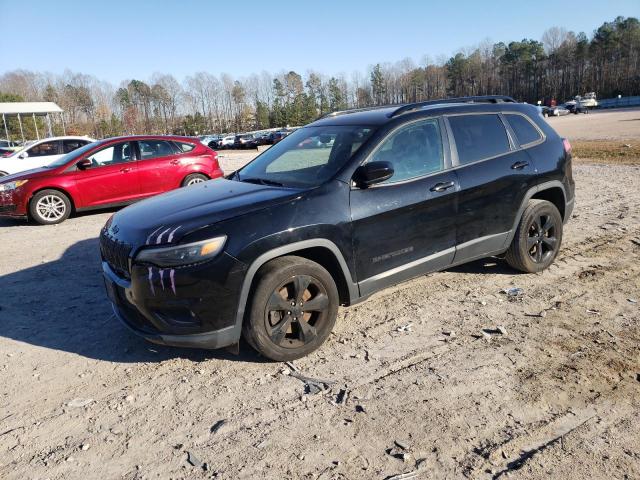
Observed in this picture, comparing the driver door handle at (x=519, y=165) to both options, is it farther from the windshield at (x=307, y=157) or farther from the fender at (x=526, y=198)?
the windshield at (x=307, y=157)

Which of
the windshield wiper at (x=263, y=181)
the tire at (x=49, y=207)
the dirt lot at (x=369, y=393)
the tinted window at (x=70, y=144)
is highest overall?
the tinted window at (x=70, y=144)

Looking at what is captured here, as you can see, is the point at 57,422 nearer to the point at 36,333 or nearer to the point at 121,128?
the point at 36,333

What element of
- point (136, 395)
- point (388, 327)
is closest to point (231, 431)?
point (136, 395)

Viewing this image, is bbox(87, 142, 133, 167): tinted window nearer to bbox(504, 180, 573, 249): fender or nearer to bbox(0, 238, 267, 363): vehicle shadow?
bbox(0, 238, 267, 363): vehicle shadow

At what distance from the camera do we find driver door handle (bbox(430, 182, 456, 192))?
4.33 meters

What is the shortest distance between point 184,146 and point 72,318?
21.4ft

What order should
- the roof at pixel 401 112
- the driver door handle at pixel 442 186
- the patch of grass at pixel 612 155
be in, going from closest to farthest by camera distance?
1. the driver door handle at pixel 442 186
2. the roof at pixel 401 112
3. the patch of grass at pixel 612 155

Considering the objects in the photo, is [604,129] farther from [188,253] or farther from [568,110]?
[568,110]

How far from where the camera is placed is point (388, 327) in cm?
424

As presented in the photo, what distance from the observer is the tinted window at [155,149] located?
10023 millimetres

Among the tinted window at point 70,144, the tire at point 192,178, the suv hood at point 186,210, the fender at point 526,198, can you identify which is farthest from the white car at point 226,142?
the suv hood at point 186,210

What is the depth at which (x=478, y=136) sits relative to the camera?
4832mm

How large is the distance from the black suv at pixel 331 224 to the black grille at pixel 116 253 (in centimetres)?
2

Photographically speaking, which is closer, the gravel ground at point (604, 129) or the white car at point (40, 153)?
the white car at point (40, 153)
